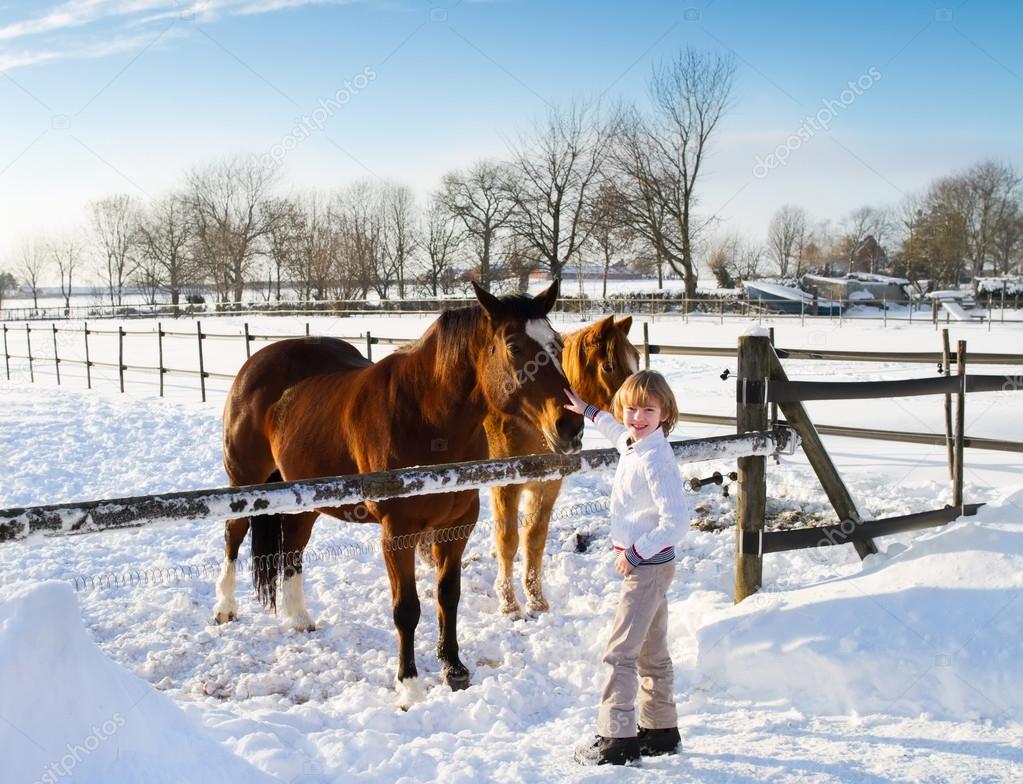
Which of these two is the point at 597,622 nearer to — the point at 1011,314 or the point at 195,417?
the point at 195,417

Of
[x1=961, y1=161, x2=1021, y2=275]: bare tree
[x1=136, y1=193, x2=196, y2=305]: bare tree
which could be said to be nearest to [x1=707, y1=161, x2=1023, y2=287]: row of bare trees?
[x1=961, y1=161, x2=1021, y2=275]: bare tree

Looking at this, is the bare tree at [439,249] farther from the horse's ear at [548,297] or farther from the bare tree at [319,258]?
the horse's ear at [548,297]

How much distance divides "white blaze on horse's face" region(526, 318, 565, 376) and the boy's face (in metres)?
0.57

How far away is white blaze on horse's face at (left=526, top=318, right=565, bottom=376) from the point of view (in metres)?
3.07

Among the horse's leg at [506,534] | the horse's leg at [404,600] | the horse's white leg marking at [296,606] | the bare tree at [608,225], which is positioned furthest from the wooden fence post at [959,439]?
the bare tree at [608,225]

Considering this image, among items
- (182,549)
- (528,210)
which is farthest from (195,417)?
(528,210)

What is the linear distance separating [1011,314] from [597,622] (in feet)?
109

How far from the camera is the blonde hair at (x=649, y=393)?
2531mm

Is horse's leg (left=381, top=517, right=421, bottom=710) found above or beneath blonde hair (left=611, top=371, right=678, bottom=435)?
beneath

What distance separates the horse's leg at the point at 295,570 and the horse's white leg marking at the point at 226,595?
33cm

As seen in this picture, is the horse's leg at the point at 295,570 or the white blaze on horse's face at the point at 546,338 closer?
the white blaze on horse's face at the point at 546,338

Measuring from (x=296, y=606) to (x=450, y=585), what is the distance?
1095 mm

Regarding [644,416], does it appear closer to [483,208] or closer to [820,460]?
[820,460]

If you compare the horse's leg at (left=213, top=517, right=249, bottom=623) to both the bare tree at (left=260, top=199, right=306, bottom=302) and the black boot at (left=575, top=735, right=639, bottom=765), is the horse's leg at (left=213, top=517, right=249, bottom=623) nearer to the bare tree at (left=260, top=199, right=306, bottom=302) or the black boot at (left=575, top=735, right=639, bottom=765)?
the black boot at (left=575, top=735, right=639, bottom=765)
